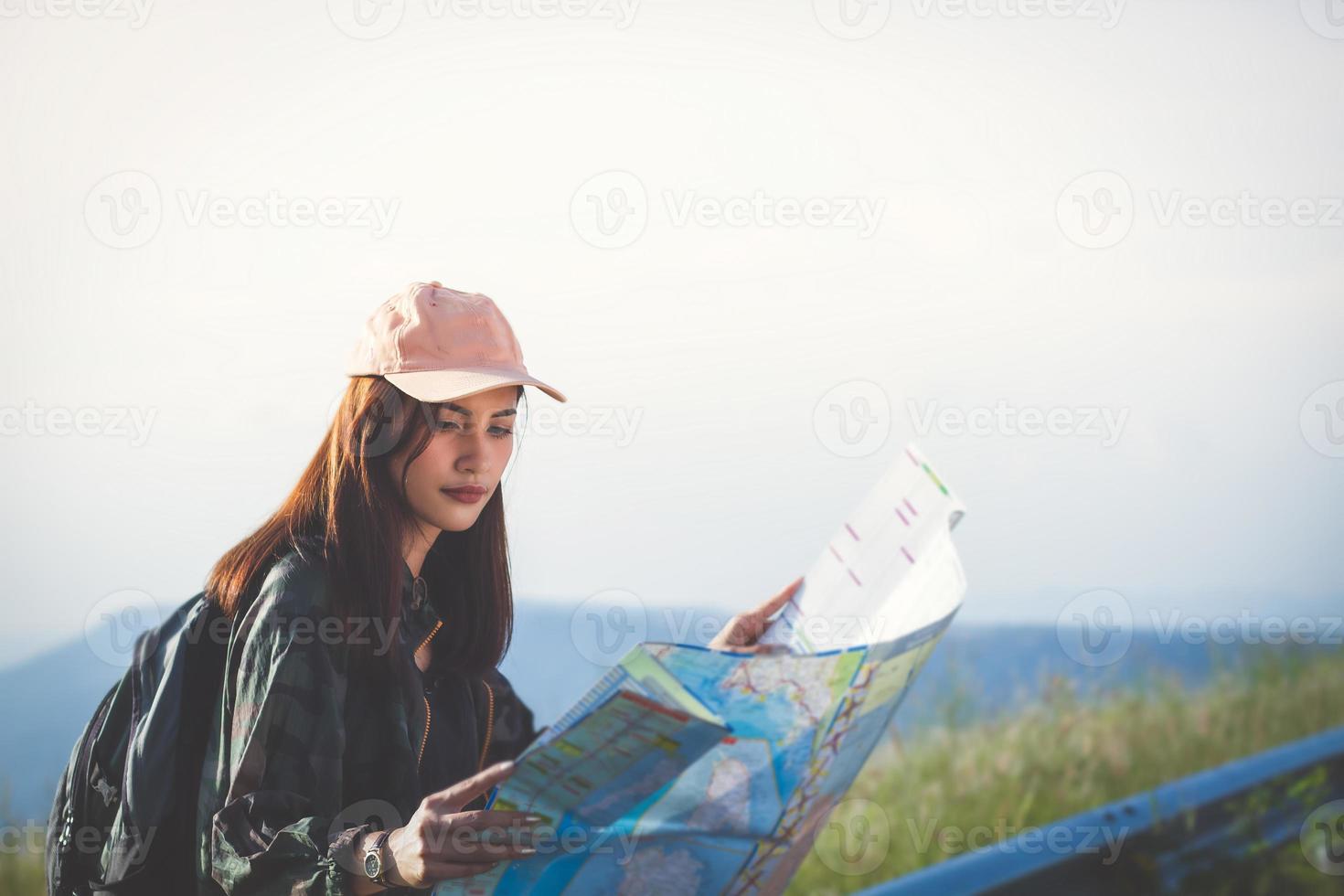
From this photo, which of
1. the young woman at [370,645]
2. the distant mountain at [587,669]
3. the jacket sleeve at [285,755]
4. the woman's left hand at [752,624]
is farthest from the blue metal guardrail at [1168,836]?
the jacket sleeve at [285,755]

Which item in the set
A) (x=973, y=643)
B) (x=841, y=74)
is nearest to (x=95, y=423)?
(x=841, y=74)

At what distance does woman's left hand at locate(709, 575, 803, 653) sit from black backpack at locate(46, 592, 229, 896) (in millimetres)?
555

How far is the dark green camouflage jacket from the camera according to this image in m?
0.96

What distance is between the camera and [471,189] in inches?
89.9

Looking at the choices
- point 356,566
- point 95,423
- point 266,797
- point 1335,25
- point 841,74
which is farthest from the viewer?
point 1335,25

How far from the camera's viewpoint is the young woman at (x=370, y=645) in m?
0.95

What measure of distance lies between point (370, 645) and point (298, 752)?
0.12m

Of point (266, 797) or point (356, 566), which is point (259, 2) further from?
point (266, 797)

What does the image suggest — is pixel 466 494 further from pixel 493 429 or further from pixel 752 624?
pixel 752 624

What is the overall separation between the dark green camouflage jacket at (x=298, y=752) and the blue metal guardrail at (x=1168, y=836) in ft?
3.96

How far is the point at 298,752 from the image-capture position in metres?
1.02

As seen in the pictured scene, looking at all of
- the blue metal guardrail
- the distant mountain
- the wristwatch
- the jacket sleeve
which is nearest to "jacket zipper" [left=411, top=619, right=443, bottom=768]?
the jacket sleeve

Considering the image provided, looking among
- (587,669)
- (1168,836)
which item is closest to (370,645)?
(587,669)

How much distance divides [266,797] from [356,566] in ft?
0.74
